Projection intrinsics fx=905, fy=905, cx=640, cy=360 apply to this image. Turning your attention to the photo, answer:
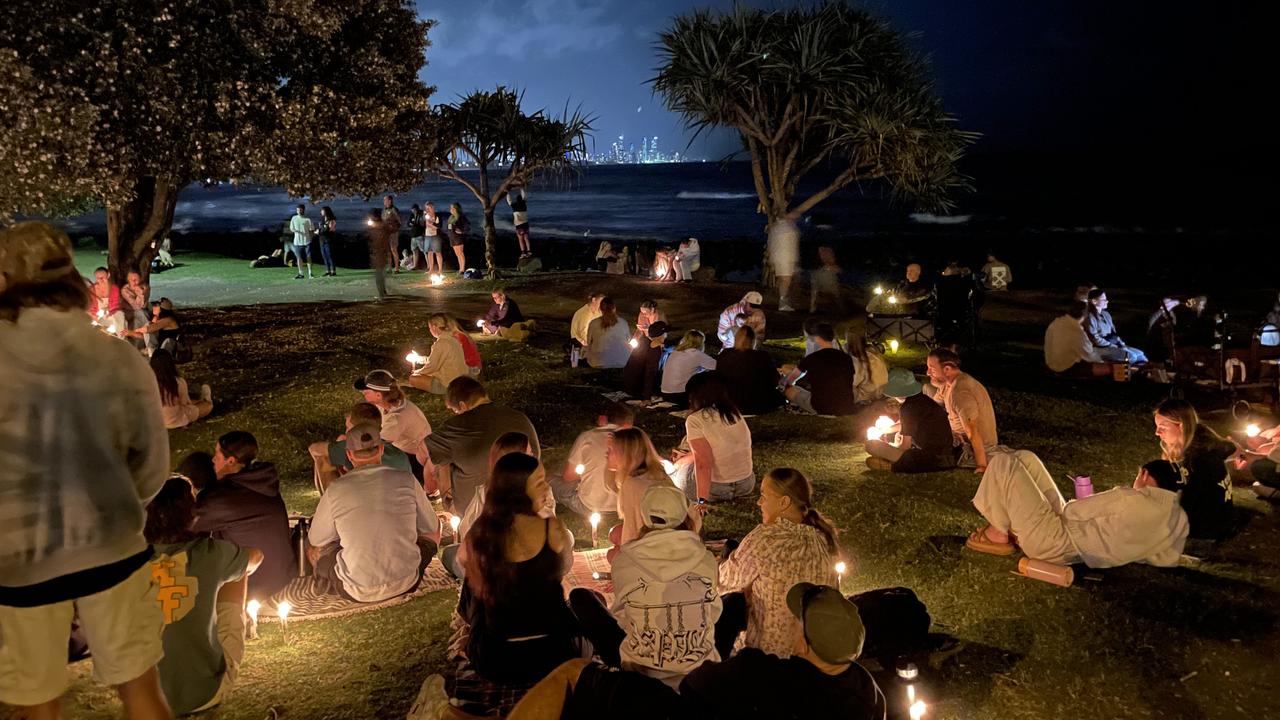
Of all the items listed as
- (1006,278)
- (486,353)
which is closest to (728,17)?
(1006,278)

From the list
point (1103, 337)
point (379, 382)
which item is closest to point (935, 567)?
point (379, 382)

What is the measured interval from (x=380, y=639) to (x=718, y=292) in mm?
16297

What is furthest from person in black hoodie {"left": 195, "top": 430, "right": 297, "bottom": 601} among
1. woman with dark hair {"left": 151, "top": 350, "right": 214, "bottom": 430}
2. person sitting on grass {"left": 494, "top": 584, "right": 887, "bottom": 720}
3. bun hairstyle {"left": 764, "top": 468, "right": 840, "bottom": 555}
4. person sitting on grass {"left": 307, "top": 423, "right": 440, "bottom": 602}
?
woman with dark hair {"left": 151, "top": 350, "right": 214, "bottom": 430}

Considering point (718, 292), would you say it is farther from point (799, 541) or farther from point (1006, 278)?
point (799, 541)

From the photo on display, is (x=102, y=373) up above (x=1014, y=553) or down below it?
above

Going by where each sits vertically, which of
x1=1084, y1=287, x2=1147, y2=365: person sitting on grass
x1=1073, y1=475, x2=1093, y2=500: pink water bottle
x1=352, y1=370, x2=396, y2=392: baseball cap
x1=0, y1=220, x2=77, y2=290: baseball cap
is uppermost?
x1=0, y1=220, x2=77, y2=290: baseball cap

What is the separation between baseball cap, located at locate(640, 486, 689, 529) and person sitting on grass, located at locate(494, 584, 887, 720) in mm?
705

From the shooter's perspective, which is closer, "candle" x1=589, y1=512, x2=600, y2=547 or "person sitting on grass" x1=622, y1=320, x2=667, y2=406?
"candle" x1=589, y1=512, x2=600, y2=547

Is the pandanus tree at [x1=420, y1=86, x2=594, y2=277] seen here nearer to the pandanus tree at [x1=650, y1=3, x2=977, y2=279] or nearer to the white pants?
the pandanus tree at [x1=650, y1=3, x2=977, y2=279]

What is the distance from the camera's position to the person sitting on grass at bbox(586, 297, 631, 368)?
42.4 ft

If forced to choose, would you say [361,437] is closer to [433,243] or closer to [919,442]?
[919,442]

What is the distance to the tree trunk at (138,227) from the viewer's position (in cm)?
1403

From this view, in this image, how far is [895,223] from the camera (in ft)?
232

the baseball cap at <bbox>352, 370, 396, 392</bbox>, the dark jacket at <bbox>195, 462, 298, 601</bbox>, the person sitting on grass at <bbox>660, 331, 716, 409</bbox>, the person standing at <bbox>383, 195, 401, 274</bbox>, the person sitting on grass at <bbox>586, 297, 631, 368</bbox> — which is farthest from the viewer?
the person standing at <bbox>383, 195, 401, 274</bbox>
